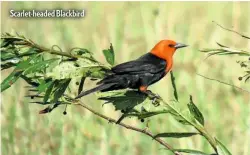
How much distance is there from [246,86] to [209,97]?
1.13 feet

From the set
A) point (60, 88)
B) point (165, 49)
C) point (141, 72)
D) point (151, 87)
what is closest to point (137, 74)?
point (141, 72)

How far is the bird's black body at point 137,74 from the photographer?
175 centimetres

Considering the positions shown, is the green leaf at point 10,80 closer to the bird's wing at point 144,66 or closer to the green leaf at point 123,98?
the green leaf at point 123,98

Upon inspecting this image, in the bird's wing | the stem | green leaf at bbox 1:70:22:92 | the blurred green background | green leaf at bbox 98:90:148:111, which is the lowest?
the blurred green background

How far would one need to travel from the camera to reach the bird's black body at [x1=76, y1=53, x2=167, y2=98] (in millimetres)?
1748

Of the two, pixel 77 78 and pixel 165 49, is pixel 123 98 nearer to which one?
pixel 77 78

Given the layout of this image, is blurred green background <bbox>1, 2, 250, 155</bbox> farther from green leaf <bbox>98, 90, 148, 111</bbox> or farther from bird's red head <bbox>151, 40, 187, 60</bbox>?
green leaf <bbox>98, 90, 148, 111</bbox>

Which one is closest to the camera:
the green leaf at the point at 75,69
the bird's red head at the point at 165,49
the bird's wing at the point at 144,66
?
the green leaf at the point at 75,69

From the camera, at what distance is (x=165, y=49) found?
2.09 metres

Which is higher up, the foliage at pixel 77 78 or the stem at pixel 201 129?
the foliage at pixel 77 78

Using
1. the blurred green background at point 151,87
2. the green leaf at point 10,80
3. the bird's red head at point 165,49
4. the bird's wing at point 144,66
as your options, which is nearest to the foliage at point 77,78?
the green leaf at point 10,80

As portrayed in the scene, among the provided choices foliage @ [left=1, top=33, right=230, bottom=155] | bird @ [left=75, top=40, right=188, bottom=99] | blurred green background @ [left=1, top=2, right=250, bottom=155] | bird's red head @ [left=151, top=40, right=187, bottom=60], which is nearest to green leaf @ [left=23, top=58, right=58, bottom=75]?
foliage @ [left=1, top=33, right=230, bottom=155]

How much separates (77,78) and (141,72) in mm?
383

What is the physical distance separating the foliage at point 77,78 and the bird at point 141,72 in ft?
0.19
